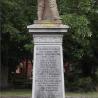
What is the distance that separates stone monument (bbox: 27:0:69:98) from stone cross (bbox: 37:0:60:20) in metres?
0.37

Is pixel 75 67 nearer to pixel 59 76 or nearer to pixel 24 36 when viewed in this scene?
pixel 24 36

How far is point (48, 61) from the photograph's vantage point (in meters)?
14.0

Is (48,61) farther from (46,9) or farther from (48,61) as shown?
(46,9)

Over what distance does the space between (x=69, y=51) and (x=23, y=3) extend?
15.3 feet

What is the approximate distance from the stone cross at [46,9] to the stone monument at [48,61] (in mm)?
368

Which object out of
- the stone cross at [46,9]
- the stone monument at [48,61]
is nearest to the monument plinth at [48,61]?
the stone monument at [48,61]

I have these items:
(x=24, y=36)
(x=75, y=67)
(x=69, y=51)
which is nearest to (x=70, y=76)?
(x=75, y=67)

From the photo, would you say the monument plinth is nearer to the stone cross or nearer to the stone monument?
the stone monument

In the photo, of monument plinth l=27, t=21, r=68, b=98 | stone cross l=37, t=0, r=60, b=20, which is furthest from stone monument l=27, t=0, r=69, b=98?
stone cross l=37, t=0, r=60, b=20

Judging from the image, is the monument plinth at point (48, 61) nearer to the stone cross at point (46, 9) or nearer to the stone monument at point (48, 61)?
the stone monument at point (48, 61)

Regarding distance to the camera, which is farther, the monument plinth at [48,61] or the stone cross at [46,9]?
the stone cross at [46,9]

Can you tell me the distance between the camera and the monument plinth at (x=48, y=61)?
45.5ft

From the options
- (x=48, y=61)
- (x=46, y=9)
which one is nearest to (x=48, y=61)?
(x=48, y=61)

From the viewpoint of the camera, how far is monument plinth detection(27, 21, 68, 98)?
13867mm
